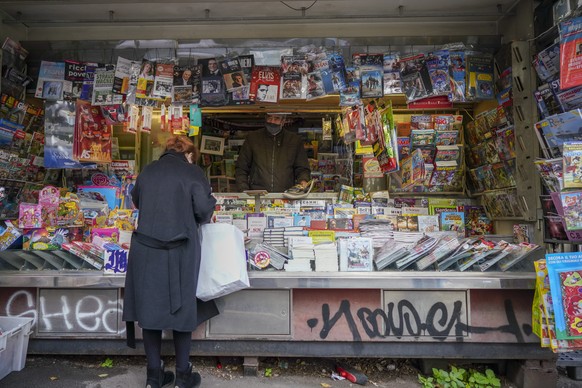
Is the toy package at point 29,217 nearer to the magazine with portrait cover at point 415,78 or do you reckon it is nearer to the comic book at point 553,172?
the magazine with portrait cover at point 415,78

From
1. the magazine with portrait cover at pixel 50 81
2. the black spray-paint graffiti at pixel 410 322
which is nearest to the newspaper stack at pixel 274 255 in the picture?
the black spray-paint graffiti at pixel 410 322

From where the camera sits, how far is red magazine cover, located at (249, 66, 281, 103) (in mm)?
4117

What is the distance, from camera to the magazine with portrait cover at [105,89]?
164 inches

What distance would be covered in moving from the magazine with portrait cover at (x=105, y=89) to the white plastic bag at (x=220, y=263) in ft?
6.23

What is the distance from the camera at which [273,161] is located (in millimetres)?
5059

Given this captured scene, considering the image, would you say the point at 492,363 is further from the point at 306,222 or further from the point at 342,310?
the point at 306,222

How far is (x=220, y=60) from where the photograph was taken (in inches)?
163

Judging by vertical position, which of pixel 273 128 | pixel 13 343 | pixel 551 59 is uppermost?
pixel 551 59

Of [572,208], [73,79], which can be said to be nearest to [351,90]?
[572,208]

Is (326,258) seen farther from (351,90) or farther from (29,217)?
(29,217)

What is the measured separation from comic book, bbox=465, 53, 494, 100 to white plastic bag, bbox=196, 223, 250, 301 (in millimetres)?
2608

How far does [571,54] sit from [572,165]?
2.56 ft

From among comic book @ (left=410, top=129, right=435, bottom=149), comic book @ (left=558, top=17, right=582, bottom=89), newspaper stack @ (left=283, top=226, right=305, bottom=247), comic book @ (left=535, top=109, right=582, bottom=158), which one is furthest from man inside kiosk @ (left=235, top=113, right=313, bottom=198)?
comic book @ (left=558, top=17, right=582, bottom=89)

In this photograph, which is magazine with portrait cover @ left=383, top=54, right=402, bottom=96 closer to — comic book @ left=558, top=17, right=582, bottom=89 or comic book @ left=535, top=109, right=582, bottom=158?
comic book @ left=535, top=109, right=582, bottom=158
